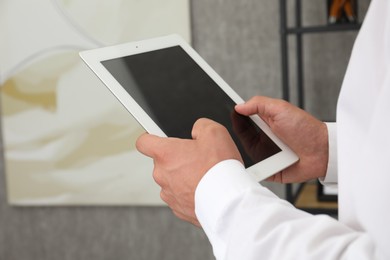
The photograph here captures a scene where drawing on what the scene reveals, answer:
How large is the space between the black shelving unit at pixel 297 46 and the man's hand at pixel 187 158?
65 centimetres

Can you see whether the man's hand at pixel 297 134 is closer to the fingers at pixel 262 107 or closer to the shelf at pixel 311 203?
the fingers at pixel 262 107

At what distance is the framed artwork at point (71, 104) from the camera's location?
1.54 metres

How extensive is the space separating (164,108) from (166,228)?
92cm

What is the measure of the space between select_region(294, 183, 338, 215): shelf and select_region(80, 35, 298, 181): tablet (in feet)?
1.72

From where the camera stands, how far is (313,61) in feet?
4.88

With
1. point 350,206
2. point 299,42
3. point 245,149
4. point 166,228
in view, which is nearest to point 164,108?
point 245,149

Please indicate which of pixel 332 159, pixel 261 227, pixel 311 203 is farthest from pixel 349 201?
pixel 311 203

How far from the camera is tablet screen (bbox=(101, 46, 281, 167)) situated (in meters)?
0.74

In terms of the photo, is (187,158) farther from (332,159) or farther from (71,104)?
(71,104)

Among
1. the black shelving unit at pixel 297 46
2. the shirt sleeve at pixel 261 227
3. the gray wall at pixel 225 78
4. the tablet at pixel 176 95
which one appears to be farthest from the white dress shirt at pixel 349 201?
the gray wall at pixel 225 78

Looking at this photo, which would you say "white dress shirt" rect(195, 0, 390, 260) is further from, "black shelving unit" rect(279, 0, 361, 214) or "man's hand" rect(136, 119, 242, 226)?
"black shelving unit" rect(279, 0, 361, 214)

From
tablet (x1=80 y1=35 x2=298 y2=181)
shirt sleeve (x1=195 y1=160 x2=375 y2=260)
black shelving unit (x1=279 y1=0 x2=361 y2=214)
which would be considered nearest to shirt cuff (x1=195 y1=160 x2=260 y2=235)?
shirt sleeve (x1=195 y1=160 x2=375 y2=260)

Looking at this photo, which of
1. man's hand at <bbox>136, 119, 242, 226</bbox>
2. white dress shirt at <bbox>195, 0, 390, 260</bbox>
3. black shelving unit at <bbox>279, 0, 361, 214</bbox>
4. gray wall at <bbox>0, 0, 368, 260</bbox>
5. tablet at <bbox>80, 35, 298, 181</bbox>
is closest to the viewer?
white dress shirt at <bbox>195, 0, 390, 260</bbox>

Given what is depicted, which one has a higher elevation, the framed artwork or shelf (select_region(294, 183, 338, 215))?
the framed artwork
